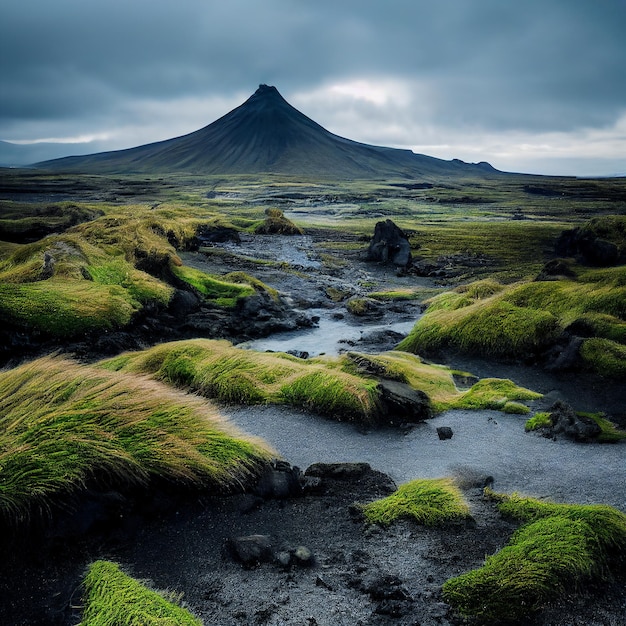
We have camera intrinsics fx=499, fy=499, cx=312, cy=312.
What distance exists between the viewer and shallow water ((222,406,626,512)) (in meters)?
8.84

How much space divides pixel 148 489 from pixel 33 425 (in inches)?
77.7

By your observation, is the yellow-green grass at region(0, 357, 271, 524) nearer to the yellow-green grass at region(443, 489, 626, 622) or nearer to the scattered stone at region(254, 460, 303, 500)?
the scattered stone at region(254, 460, 303, 500)

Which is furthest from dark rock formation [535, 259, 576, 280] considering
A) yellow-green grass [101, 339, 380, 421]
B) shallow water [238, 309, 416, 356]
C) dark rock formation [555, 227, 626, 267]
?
yellow-green grass [101, 339, 380, 421]

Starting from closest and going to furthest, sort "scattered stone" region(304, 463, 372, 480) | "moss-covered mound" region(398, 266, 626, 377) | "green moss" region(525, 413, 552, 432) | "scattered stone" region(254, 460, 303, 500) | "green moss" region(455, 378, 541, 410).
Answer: "scattered stone" region(254, 460, 303, 500) → "scattered stone" region(304, 463, 372, 480) → "green moss" region(525, 413, 552, 432) → "green moss" region(455, 378, 541, 410) → "moss-covered mound" region(398, 266, 626, 377)

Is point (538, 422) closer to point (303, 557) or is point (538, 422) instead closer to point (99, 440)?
point (303, 557)

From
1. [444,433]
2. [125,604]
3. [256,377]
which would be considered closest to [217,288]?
[256,377]

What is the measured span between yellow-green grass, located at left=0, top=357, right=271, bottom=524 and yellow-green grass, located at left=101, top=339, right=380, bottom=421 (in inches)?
139

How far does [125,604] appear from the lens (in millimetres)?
5660

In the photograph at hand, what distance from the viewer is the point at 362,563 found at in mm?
6738

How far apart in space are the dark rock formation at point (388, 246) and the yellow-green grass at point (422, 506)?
32.5 meters

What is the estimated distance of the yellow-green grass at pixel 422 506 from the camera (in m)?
7.61

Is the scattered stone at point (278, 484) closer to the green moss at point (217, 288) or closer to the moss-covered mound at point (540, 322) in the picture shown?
the moss-covered mound at point (540, 322)

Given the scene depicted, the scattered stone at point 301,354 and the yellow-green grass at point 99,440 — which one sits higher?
the yellow-green grass at point 99,440

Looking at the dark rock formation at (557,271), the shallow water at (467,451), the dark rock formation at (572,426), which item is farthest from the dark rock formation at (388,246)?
the dark rock formation at (572,426)
